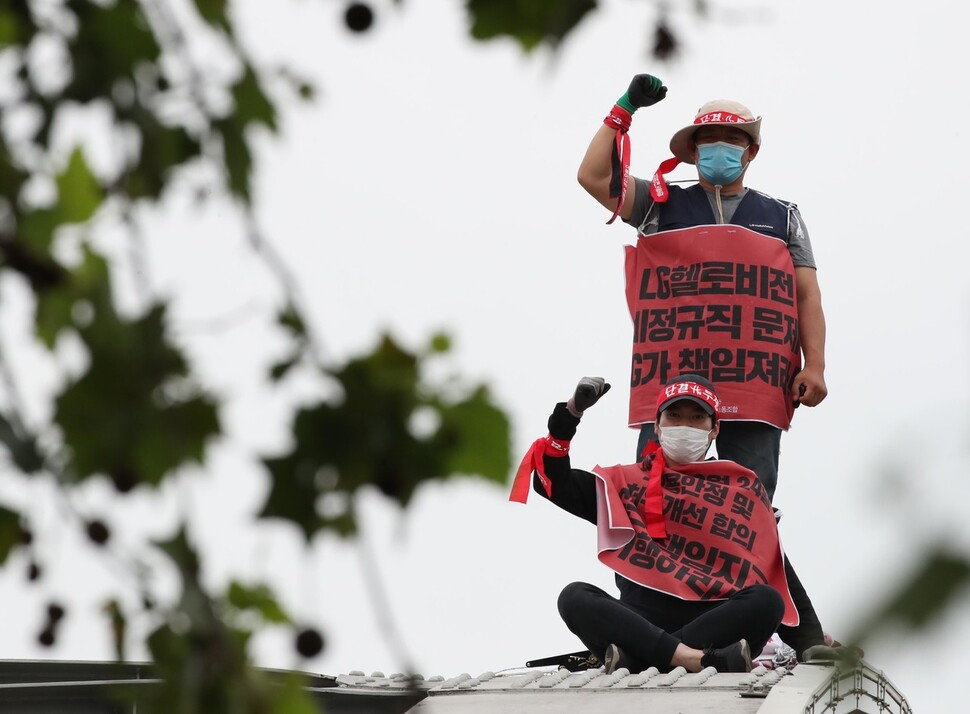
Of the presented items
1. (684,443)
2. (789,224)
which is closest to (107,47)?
(684,443)

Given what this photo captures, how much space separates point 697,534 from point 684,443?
0.40m

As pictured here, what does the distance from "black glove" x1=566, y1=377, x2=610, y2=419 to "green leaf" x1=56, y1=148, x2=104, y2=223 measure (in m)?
4.29

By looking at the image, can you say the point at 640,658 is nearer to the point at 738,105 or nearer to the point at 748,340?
the point at 748,340

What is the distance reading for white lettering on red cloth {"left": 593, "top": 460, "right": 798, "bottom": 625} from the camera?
217 inches

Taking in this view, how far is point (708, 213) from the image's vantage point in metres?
6.17

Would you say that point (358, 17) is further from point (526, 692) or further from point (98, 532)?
point (526, 692)

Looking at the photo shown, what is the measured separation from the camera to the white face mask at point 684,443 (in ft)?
19.0

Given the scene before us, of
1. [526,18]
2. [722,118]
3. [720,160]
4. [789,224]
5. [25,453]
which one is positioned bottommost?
[25,453]

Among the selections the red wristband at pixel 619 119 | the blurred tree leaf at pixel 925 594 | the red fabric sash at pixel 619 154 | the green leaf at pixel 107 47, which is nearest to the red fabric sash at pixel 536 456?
the red fabric sash at pixel 619 154

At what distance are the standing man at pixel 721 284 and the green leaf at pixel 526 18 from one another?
4556mm

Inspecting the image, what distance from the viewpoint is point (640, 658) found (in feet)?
17.1

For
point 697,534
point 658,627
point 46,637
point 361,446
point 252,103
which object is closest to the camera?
point 361,446

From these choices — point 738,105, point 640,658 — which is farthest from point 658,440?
point 738,105

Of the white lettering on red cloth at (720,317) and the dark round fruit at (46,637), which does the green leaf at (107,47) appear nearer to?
the dark round fruit at (46,637)
